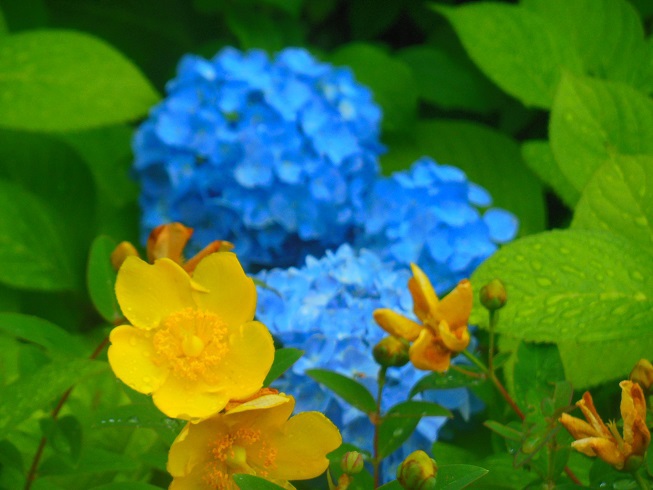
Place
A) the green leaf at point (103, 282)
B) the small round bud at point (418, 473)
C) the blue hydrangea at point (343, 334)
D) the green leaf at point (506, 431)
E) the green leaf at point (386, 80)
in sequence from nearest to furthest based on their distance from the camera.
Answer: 1. the small round bud at point (418, 473)
2. the green leaf at point (506, 431)
3. the green leaf at point (103, 282)
4. the blue hydrangea at point (343, 334)
5. the green leaf at point (386, 80)

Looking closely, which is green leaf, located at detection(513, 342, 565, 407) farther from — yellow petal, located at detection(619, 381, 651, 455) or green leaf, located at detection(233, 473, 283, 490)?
green leaf, located at detection(233, 473, 283, 490)

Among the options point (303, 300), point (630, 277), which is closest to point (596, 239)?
point (630, 277)

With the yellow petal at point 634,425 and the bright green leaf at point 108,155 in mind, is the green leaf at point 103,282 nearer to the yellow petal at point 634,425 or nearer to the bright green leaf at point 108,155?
the yellow petal at point 634,425

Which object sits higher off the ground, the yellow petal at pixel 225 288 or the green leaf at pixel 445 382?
the yellow petal at pixel 225 288

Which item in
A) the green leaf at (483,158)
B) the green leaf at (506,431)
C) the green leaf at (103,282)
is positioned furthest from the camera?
the green leaf at (483,158)

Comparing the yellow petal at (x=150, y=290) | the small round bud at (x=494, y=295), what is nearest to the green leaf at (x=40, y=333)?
the yellow petal at (x=150, y=290)

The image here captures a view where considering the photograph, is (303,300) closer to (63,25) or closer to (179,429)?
(179,429)

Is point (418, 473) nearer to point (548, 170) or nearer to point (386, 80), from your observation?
point (548, 170)

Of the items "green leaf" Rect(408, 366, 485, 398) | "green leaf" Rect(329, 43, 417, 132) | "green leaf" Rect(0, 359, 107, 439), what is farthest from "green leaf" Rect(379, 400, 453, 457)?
"green leaf" Rect(329, 43, 417, 132)
